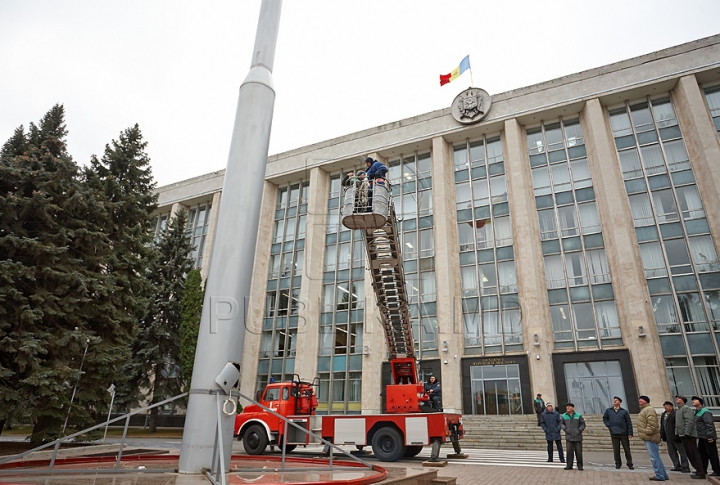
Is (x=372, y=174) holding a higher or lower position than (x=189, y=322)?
higher

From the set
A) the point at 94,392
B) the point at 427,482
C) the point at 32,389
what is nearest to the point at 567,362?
the point at 427,482

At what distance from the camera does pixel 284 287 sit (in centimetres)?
3703

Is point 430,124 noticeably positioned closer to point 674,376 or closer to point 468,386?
point 468,386

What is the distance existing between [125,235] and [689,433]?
21.0 meters

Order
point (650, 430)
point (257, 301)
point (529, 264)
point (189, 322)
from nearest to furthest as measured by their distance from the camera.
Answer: point (650, 430), point (529, 264), point (189, 322), point (257, 301)

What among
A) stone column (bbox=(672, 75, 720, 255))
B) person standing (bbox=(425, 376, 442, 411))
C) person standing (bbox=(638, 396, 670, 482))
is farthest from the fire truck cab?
stone column (bbox=(672, 75, 720, 255))

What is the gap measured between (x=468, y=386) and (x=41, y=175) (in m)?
25.2

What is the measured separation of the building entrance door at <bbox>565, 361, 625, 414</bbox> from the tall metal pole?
80.6 feet

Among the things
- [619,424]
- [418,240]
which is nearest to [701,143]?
[418,240]

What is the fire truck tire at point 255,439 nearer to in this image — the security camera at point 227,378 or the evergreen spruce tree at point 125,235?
the evergreen spruce tree at point 125,235

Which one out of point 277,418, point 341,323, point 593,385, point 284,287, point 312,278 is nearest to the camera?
point 277,418

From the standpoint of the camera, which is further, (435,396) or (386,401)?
(435,396)

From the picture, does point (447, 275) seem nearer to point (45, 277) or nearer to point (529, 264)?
point (529, 264)

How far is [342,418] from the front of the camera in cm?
1548
